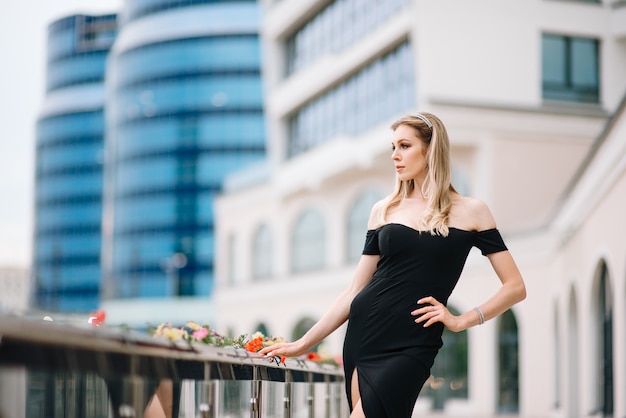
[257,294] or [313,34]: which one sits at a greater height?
[313,34]

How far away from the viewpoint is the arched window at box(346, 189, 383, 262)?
127ft

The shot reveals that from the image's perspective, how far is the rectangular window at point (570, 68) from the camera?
1284 inches

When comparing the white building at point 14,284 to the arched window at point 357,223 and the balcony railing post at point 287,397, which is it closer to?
the arched window at point 357,223

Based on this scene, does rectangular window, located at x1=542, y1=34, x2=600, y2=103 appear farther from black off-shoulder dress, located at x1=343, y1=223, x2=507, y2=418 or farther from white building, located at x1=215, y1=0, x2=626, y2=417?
black off-shoulder dress, located at x1=343, y1=223, x2=507, y2=418

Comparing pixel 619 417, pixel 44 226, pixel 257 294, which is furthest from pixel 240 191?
pixel 44 226

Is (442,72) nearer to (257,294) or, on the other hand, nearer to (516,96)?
(516,96)

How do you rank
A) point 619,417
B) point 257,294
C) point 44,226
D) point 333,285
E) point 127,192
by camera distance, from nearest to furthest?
point 619,417
point 333,285
point 257,294
point 127,192
point 44,226

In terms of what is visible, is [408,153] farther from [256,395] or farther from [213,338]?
[213,338]

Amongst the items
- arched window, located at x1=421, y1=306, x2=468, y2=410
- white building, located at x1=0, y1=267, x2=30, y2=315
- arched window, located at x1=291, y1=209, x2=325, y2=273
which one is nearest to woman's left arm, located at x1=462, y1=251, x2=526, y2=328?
arched window, located at x1=421, y1=306, x2=468, y2=410

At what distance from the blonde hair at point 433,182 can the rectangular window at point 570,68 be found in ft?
92.9

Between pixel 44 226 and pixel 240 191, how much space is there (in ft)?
240

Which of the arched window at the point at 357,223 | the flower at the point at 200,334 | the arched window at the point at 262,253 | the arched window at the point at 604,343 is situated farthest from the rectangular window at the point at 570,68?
the flower at the point at 200,334

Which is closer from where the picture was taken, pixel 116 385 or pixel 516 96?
pixel 116 385

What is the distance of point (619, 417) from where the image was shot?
1684 cm
